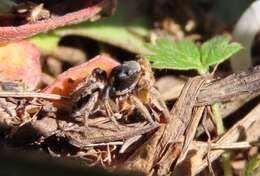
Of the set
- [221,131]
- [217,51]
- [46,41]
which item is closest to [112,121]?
[221,131]

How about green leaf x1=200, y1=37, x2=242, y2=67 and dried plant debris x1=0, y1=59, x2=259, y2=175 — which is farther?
green leaf x1=200, y1=37, x2=242, y2=67

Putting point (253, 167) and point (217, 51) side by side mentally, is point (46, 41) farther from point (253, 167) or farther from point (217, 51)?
point (253, 167)

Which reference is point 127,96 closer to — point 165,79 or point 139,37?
point 165,79

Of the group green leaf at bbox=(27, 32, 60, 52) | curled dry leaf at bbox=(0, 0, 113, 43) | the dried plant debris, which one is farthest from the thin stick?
green leaf at bbox=(27, 32, 60, 52)

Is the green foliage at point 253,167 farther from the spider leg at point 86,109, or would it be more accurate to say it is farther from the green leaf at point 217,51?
the spider leg at point 86,109

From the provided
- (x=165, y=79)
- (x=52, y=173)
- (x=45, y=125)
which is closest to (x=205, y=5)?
(x=165, y=79)

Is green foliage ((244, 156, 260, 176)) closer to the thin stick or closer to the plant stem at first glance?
the plant stem

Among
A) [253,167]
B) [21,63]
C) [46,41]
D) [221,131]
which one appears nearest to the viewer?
[253,167]

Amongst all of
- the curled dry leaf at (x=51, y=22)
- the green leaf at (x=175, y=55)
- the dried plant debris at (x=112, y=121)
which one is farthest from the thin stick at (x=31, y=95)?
the green leaf at (x=175, y=55)
